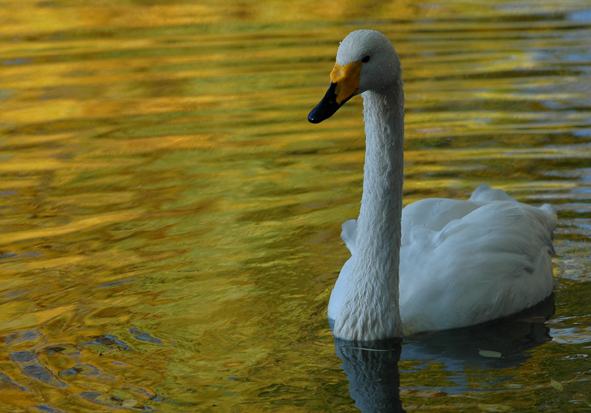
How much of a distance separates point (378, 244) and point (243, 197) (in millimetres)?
3029

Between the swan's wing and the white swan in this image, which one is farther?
the swan's wing

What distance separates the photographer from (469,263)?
5570 millimetres

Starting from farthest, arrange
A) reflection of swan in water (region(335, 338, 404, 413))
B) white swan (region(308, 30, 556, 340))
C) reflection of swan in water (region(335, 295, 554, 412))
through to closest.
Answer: white swan (region(308, 30, 556, 340)) → reflection of swan in water (region(335, 295, 554, 412)) → reflection of swan in water (region(335, 338, 404, 413))

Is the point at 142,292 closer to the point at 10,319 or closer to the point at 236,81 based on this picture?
the point at 10,319

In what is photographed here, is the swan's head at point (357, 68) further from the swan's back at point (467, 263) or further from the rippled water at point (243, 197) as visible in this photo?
the rippled water at point (243, 197)

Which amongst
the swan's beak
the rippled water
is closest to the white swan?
the swan's beak

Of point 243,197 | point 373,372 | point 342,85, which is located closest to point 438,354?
point 373,372

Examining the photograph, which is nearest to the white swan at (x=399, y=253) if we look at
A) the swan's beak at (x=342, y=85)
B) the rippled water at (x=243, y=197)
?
the swan's beak at (x=342, y=85)

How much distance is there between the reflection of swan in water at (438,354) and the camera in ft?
15.7

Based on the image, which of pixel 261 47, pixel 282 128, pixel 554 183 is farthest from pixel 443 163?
pixel 261 47

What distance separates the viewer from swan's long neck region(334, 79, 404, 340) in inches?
206

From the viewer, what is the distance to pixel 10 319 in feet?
19.1

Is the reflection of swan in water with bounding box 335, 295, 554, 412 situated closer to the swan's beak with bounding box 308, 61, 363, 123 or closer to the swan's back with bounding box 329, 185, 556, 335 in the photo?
the swan's back with bounding box 329, 185, 556, 335

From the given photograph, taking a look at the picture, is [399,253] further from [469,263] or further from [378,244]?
[469,263]
